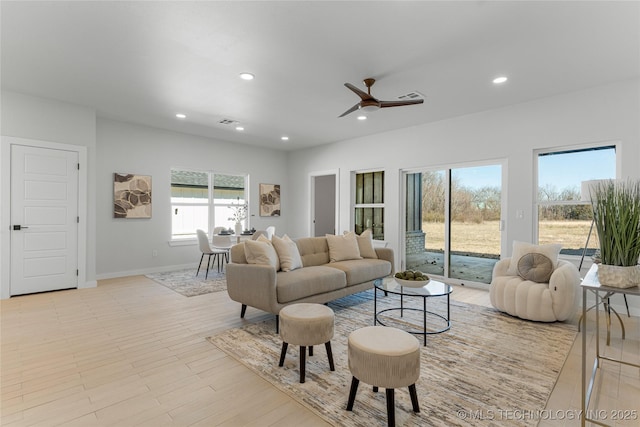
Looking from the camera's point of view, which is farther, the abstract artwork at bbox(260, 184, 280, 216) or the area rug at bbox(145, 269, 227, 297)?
the abstract artwork at bbox(260, 184, 280, 216)

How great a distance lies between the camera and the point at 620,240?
171cm

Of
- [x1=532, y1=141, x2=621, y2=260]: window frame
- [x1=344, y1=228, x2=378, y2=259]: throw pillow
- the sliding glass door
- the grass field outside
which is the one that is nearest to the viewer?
[x1=532, y1=141, x2=621, y2=260]: window frame

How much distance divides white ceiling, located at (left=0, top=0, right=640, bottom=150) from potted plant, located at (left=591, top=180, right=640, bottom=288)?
1618 mm

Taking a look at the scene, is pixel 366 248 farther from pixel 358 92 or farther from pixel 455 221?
pixel 358 92

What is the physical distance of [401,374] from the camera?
5.73 feet

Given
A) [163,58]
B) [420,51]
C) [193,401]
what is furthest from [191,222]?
[420,51]

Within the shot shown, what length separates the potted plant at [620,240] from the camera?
1.64 m

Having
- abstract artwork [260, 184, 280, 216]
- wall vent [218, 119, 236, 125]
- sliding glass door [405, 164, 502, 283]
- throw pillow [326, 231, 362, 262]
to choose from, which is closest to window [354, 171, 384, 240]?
sliding glass door [405, 164, 502, 283]

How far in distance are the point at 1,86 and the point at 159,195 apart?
8.82 ft

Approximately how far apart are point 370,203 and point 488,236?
2.40m

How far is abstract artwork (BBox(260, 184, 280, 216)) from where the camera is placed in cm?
781

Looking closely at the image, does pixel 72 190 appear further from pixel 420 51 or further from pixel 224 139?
pixel 420 51

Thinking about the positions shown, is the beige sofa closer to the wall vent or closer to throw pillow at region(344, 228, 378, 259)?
throw pillow at region(344, 228, 378, 259)

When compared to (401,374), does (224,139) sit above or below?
above
